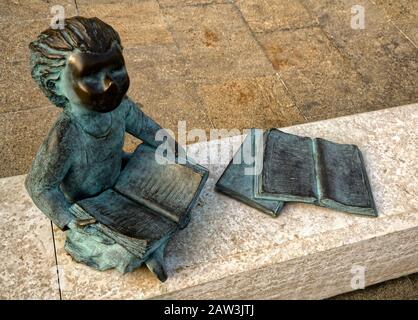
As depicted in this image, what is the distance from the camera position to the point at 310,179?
2.78 metres

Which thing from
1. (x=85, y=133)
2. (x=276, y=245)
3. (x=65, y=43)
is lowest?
(x=276, y=245)

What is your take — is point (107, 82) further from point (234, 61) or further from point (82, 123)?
point (234, 61)

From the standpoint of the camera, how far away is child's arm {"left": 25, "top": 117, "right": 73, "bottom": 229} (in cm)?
217

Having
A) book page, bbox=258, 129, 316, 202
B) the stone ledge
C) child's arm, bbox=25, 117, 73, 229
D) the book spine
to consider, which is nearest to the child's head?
child's arm, bbox=25, 117, 73, 229

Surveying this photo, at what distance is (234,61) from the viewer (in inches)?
180

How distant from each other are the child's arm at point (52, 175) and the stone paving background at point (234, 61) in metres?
1.60

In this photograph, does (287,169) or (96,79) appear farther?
(287,169)

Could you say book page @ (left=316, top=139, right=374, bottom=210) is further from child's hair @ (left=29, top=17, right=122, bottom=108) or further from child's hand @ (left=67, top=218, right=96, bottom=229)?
child's hair @ (left=29, top=17, right=122, bottom=108)

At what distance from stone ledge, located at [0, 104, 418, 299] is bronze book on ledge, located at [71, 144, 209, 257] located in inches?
8.6

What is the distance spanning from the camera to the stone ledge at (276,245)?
2463mm

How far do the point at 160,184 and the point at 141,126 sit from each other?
297 millimetres

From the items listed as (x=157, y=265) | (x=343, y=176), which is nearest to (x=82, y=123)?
(x=157, y=265)

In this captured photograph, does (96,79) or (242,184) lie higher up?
(96,79)
